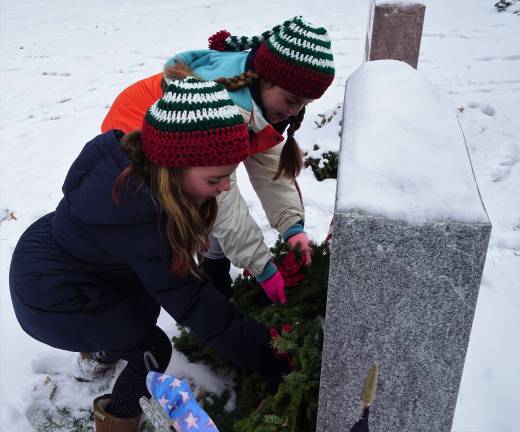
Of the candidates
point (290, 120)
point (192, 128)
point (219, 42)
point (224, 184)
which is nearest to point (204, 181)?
point (224, 184)

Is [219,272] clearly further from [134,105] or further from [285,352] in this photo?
[134,105]

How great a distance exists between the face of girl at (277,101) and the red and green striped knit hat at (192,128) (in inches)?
23.4

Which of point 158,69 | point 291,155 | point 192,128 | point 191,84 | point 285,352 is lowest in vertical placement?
point 158,69

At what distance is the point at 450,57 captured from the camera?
7406mm

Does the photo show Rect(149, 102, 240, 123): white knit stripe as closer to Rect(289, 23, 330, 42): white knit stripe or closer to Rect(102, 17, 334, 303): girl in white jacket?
Rect(102, 17, 334, 303): girl in white jacket

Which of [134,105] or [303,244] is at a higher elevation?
[134,105]

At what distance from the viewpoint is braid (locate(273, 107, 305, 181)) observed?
101 inches

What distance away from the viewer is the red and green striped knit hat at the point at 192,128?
156 centimetres

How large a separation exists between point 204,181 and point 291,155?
1.03 metres

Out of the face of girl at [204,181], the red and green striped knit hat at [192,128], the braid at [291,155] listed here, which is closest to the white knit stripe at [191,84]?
the red and green striped knit hat at [192,128]

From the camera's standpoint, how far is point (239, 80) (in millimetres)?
2154

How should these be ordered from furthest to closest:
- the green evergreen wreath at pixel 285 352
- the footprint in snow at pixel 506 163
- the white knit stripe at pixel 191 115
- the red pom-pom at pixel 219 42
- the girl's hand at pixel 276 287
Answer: the footprint in snow at pixel 506 163
the red pom-pom at pixel 219 42
the girl's hand at pixel 276 287
the green evergreen wreath at pixel 285 352
the white knit stripe at pixel 191 115

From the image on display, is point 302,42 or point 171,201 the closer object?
point 171,201

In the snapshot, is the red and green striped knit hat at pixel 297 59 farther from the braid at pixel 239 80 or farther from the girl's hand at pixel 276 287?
the girl's hand at pixel 276 287
